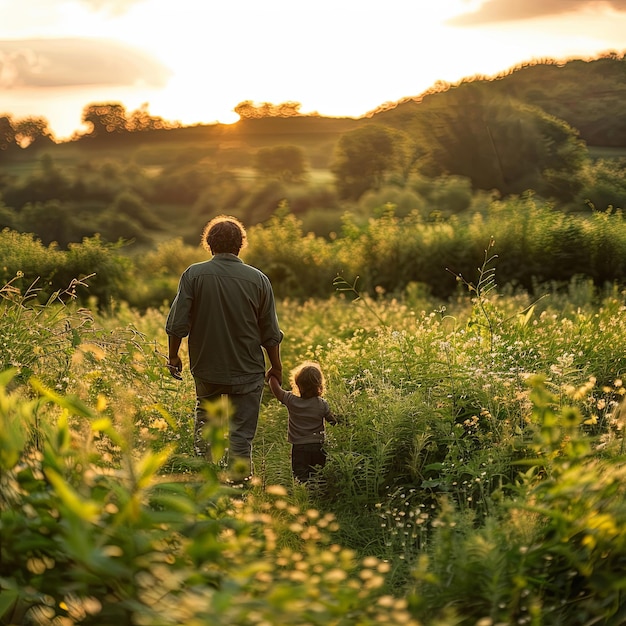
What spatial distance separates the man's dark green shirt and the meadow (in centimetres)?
52

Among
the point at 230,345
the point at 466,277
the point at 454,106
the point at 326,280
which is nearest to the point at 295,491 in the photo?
the point at 230,345

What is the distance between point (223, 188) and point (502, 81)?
19.6 m

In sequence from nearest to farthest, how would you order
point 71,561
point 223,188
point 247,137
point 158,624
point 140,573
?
point 158,624
point 140,573
point 71,561
point 223,188
point 247,137

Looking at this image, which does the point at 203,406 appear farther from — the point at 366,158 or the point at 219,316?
the point at 366,158

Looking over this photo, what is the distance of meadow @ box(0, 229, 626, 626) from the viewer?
238cm

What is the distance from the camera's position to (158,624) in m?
2.12

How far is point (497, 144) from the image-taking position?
89.3 ft

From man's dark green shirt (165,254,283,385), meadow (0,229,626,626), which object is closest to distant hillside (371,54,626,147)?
meadow (0,229,626,626)

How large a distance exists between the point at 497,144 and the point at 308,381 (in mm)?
23463

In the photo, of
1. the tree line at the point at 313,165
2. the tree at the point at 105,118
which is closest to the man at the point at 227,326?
the tree line at the point at 313,165

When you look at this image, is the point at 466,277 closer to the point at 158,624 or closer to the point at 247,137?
the point at 158,624

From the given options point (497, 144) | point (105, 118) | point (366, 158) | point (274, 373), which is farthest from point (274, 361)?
point (105, 118)

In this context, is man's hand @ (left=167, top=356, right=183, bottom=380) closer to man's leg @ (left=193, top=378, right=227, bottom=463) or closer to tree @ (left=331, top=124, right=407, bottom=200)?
man's leg @ (left=193, top=378, right=227, bottom=463)

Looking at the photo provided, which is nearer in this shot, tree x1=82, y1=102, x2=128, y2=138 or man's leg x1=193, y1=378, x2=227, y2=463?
man's leg x1=193, y1=378, x2=227, y2=463
